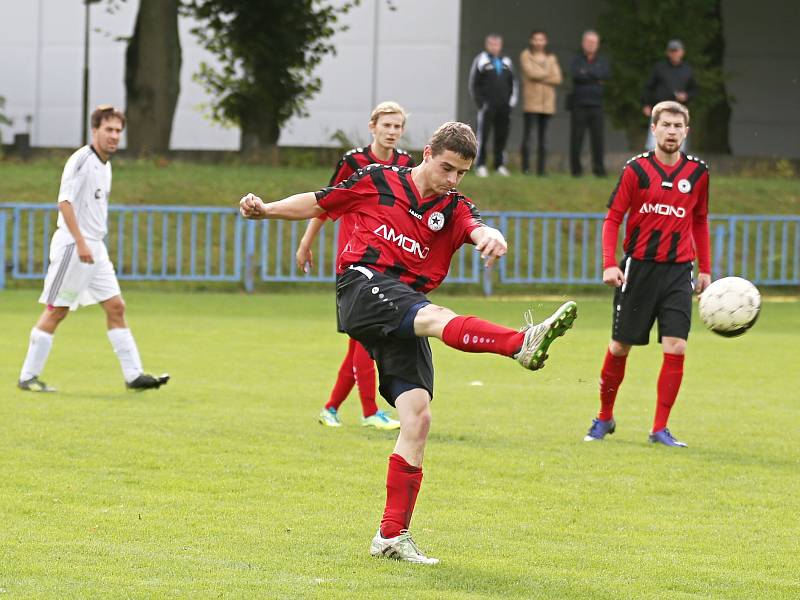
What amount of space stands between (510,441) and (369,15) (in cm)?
2583

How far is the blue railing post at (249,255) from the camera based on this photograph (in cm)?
2122

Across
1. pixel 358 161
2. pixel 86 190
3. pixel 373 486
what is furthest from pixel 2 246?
pixel 373 486

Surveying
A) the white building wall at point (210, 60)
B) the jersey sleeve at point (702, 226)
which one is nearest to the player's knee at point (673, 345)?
the jersey sleeve at point (702, 226)

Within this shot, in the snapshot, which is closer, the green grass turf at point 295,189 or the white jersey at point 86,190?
the white jersey at point 86,190

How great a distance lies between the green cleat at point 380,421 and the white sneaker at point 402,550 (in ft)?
12.5

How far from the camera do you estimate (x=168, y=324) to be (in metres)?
16.8

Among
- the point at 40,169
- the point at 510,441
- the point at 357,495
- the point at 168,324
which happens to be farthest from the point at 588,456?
the point at 40,169

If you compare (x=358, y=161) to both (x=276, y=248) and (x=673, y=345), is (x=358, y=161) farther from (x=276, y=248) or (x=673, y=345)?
(x=276, y=248)

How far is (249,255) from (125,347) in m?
10.2

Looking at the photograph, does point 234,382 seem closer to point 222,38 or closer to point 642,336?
point 642,336

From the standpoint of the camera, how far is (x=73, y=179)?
432 inches

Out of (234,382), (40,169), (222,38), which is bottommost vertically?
(234,382)

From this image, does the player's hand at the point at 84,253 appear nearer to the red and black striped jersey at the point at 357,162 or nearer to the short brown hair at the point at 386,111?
the red and black striped jersey at the point at 357,162

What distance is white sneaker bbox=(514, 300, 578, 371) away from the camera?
A: 5684mm
